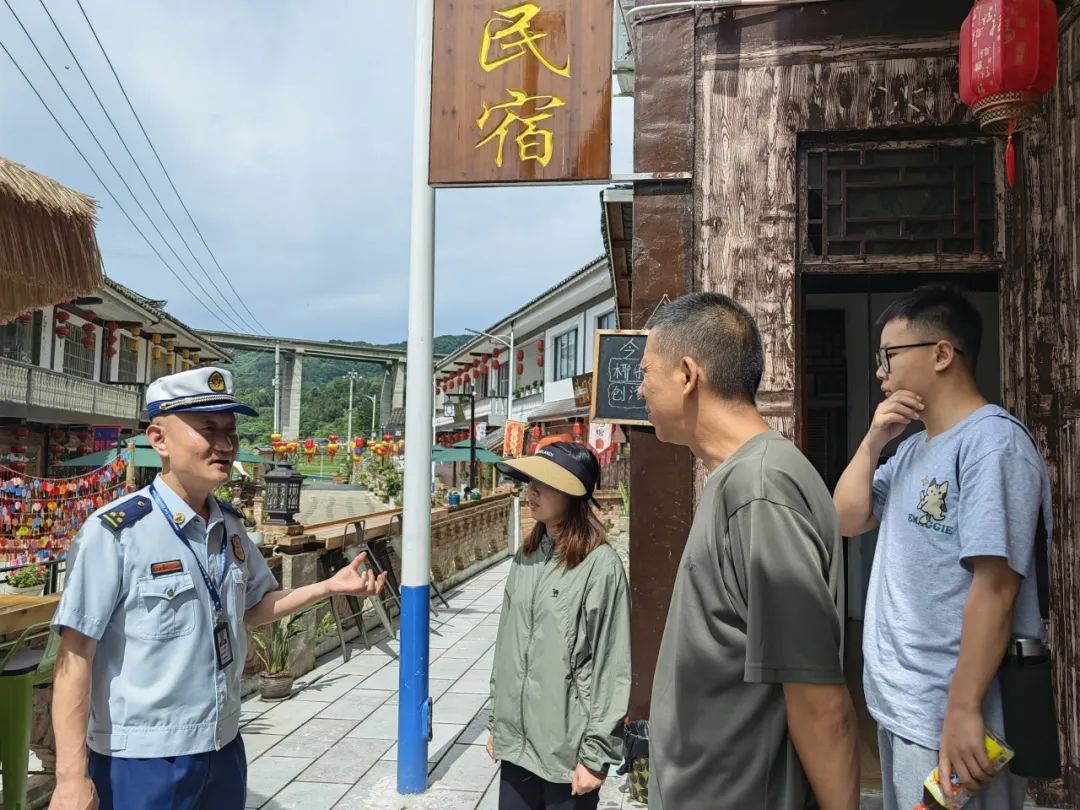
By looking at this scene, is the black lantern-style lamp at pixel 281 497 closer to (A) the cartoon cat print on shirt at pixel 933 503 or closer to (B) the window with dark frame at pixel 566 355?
(A) the cartoon cat print on shirt at pixel 933 503

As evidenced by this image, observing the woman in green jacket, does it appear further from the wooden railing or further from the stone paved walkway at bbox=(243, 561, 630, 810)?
the wooden railing

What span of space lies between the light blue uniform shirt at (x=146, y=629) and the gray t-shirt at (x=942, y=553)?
6.37 feet

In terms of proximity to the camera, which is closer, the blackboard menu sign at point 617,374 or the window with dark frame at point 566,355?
the blackboard menu sign at point 617,374

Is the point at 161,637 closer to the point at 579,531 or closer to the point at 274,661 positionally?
the point at 579,531

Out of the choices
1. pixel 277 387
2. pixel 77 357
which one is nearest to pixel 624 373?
pixel 77 357

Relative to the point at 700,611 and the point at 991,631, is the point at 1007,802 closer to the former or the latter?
the point at 991,631

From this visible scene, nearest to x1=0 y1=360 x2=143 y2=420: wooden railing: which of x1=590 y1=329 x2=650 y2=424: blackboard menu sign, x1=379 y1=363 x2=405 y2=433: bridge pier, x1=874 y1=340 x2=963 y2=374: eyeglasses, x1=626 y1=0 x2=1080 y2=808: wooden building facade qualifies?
x1=590 y1=329 x2=650 y2=424: blackboard menu sign

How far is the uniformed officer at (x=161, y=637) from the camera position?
217 centimetres

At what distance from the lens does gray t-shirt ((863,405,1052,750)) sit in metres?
1.96

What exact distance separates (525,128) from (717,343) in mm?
3175

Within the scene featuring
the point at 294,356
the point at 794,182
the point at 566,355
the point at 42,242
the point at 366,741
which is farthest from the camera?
the point at 294,356

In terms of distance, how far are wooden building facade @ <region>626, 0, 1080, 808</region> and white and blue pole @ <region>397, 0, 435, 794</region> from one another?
117cm

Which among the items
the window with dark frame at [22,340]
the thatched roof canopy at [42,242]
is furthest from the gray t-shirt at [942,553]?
the window with dark frame at [22,340]

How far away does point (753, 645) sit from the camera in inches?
57.9
